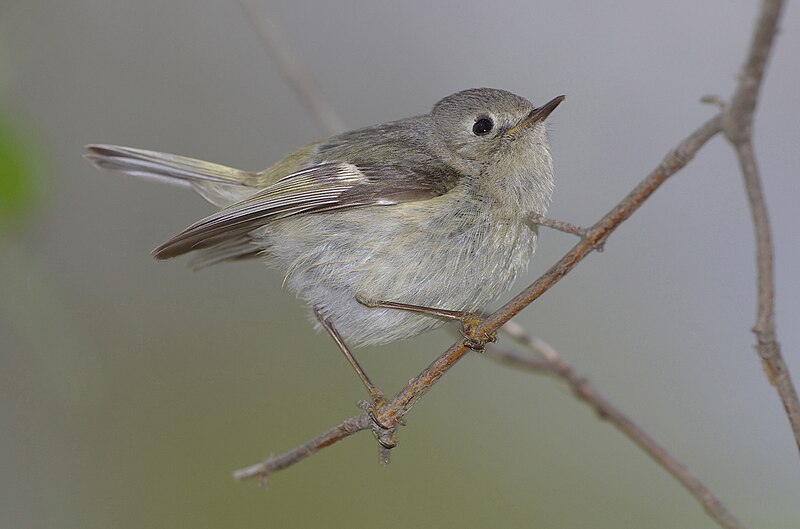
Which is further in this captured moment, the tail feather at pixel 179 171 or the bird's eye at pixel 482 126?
the tail feather at pixel 179 171

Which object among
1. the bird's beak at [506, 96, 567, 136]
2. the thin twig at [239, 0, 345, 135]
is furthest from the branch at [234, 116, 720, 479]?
the thin twig at [239, 0, 345, 135]

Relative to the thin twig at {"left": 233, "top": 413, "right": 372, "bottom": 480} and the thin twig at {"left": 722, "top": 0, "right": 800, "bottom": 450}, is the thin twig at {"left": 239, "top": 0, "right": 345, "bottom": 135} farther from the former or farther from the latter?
the thin twig at {"left": 722, "top": 0, "right": 800, "bottom": 450}

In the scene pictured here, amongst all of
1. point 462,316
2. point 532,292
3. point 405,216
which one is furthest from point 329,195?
point 532,292

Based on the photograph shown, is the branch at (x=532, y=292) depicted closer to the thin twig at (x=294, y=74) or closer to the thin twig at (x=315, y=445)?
the thin twig at (x=315, y=445)

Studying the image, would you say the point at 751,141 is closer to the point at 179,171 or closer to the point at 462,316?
the point at 462,316

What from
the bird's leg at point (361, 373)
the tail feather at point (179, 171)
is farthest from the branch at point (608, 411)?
the tail feather at point (179, 171)

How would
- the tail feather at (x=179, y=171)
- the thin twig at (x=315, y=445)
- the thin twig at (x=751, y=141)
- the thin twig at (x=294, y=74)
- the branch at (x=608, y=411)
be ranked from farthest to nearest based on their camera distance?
the tail feather at (x=179, y=171)
the thin twig at (x=294, y=74)
the thin twig at (x=315, y=445)
the branch at (x=608, y=411)
the thin twig at (x=751, y=141)
